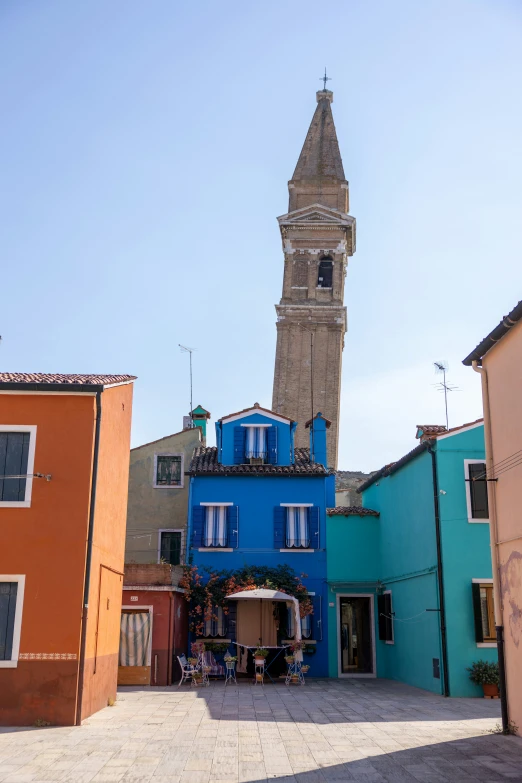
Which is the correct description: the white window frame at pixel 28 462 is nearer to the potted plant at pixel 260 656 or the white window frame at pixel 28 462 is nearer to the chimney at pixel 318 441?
the potted plant at pixel 260 656

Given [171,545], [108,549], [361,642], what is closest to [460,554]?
[361,642]

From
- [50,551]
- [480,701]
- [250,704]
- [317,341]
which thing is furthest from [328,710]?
[317,341]

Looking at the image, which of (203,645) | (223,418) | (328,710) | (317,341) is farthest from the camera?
(317,341)

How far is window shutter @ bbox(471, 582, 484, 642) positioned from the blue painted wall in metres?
0.09

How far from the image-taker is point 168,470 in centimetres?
2722

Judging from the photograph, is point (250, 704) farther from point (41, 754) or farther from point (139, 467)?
point (139, 467)

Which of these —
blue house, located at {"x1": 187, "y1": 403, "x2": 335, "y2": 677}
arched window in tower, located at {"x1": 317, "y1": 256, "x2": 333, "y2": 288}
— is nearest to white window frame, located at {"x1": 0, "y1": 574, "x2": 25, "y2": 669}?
blue house, located at {"x1": 187, "y1": 403, "x2": 335, "y2": 677}

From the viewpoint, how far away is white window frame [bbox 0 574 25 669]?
12523 mm

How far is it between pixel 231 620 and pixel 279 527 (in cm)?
306

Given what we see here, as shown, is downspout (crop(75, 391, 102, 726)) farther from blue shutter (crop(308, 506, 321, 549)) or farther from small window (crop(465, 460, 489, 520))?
blue shutter (crop(308, 506, 321, 549))

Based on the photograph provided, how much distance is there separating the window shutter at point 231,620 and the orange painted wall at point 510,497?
11035 mm

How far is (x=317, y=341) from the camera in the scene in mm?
46062

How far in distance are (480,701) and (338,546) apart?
7.61 m

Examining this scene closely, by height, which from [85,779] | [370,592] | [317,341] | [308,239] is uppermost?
[308,239]
